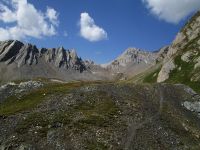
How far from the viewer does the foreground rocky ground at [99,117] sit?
51.6 metres

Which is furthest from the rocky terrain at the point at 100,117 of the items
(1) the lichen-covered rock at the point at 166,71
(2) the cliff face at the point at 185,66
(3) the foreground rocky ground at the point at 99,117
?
(1) the lichen-covered rock at the point at 166,71

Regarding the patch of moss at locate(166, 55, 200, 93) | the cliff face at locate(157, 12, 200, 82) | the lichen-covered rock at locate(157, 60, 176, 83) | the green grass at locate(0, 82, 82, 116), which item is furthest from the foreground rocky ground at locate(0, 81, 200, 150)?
the lichen-covered rock at locate(157, 60, 176, 83)

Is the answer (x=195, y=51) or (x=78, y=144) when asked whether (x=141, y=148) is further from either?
(x=195, y=51)

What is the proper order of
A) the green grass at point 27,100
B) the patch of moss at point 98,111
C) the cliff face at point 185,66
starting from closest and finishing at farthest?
1. the patch of moss at point 98,111
2. the green grass at point 27,100
3. the cliff face at point 185,66

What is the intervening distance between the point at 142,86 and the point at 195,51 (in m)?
89.9

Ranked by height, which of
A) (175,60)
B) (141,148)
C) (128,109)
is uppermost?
(175,60)

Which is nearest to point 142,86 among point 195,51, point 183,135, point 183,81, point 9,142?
point 183,135

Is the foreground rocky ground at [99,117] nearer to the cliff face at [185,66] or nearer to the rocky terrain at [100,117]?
the rocky terrain at [100,117]

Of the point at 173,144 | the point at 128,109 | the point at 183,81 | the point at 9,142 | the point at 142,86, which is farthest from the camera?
the point at 183,81

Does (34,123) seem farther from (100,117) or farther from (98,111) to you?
(98,111)

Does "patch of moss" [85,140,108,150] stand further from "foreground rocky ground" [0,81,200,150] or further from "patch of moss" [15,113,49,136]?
"patch of moss" [15,113,49,136]

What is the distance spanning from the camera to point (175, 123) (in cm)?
6506

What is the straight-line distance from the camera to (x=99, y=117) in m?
60.2

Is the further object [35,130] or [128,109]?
[128,109]
